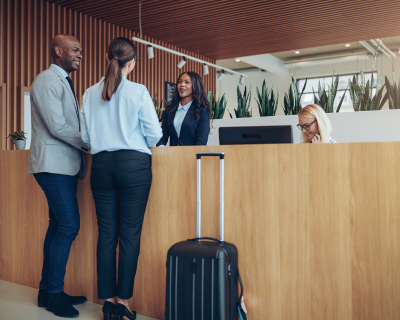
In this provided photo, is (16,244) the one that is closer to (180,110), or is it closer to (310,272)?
(180,110)

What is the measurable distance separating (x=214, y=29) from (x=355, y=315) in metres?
5.83

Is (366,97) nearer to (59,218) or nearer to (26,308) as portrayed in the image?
(59,218)

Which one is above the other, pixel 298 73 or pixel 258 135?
pixel 298 73

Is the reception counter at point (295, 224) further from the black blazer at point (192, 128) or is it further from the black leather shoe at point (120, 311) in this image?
the black blazer at point (192, 128)

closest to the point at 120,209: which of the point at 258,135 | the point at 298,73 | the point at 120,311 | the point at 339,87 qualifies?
the point at 120,311

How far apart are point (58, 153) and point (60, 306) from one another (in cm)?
83

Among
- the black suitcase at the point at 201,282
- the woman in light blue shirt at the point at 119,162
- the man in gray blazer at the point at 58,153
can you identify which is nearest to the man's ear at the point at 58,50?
the man in gray blazer at the point at 58,153

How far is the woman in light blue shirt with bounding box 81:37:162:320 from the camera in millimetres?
1834

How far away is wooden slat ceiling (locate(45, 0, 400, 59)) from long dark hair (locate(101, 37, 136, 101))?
152 inches

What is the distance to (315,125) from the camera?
241 centimetres

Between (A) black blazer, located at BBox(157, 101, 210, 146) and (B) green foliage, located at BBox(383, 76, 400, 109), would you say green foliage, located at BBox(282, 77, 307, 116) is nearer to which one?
(B) green foliage, located at BBox(383, 76, 400, 109)

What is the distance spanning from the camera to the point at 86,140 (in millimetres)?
1967

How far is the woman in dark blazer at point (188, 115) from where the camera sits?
259cm

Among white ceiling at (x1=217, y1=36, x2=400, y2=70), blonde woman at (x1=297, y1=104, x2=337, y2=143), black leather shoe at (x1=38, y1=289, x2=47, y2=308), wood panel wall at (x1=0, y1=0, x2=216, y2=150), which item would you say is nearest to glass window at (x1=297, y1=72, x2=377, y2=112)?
white ceiling at (x1=217, y1=36, x2=400, y2=70)
